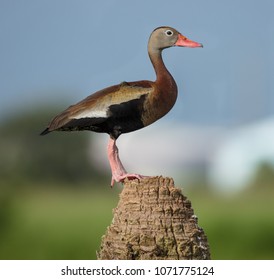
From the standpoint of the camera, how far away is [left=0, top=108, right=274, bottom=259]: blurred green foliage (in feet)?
67.6

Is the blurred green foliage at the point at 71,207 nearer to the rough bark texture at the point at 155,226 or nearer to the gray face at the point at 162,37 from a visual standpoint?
the gray face at the point at 162,37

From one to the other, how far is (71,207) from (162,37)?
15.0 m

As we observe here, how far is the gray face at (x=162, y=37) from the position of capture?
36.7ft

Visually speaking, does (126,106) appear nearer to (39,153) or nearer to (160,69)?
A: (160,69)

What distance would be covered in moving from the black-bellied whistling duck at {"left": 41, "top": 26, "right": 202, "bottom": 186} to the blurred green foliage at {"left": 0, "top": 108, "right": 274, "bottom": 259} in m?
5.45

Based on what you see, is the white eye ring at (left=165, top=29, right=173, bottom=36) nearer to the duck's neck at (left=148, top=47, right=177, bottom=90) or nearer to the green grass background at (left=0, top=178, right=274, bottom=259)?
the duck's neck at (left=148, top=47, right=177, bottom=90)

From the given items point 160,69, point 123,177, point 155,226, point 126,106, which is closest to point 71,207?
point 160,69

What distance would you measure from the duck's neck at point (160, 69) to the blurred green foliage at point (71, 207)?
537cm

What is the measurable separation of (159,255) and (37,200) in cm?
1717

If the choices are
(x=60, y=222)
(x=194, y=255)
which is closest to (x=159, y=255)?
Result: (x=194, y=255)

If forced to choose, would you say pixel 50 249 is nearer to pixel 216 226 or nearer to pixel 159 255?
pixel 216 226

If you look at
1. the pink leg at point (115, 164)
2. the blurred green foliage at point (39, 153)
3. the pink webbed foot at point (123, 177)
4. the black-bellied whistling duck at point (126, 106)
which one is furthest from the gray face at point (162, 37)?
the blurred green foliage at point (39, 153)

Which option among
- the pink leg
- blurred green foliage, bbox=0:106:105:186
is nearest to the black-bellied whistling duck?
the pink leg

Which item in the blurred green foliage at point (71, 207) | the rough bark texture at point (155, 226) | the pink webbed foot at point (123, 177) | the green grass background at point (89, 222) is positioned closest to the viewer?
the rough bark texture at point (155, 226)
